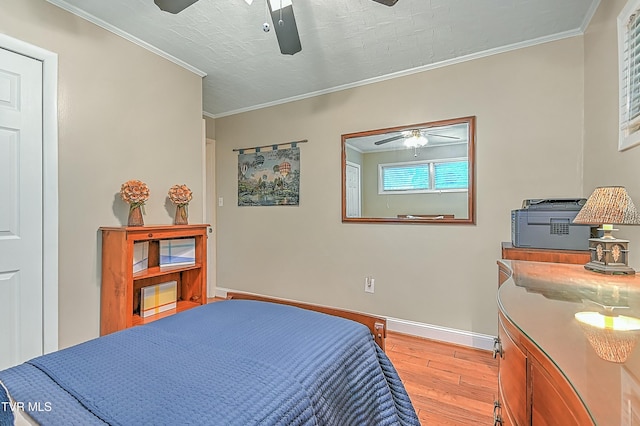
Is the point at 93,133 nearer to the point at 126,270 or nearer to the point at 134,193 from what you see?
the point at 134,193

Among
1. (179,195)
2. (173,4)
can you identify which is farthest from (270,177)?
(173,4)

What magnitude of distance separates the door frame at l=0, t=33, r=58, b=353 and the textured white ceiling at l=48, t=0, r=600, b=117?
0.48 metres

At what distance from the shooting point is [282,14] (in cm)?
156

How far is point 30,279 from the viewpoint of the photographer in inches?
70.4

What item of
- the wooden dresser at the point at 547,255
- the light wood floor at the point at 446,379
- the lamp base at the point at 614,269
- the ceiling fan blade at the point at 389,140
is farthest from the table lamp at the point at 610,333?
the ceiling fan blade at the point at 389,140

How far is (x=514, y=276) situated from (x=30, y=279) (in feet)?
8.50

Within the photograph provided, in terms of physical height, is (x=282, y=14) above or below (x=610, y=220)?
above

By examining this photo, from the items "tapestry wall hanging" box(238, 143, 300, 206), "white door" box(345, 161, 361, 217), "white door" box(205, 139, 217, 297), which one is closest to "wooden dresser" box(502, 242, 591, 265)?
"white door" box(345, 161, 361, 217)

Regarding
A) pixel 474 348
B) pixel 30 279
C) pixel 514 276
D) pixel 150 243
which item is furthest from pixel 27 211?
pixel 474 348

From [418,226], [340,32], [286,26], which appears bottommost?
[418,226]

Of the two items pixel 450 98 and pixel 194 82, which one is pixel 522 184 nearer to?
pixel 450 98

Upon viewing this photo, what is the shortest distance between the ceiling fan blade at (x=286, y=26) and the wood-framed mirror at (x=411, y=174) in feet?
4.44

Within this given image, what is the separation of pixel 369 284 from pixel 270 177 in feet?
5.37

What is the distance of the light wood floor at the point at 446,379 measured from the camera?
5.57ft
